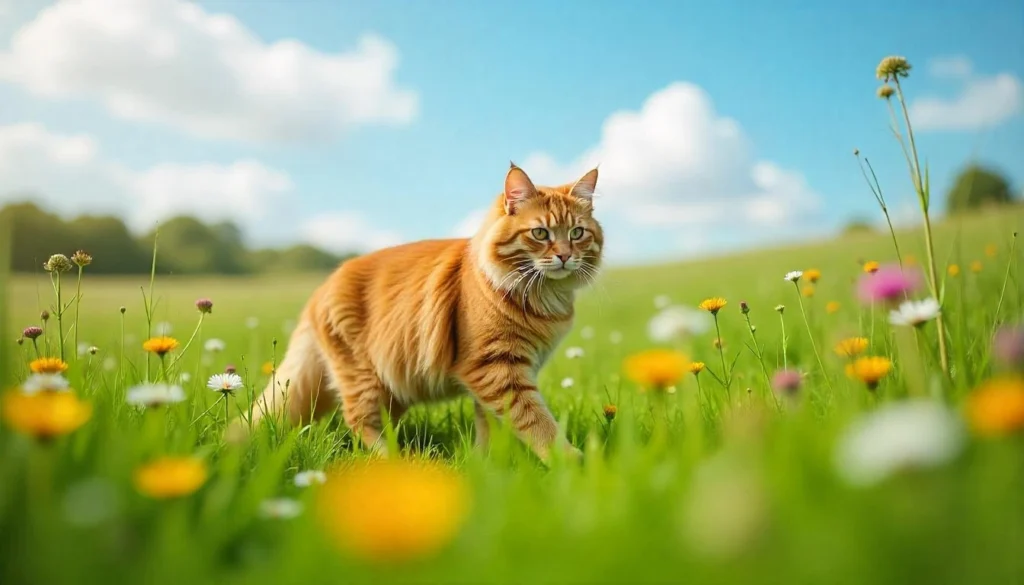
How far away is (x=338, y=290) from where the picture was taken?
12.4 feet

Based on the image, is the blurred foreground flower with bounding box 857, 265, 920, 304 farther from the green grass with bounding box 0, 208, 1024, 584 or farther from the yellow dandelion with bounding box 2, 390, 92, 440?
the yellow dandelion with bounding box 2, 390, 92, 440

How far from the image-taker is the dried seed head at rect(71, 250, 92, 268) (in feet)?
8.43

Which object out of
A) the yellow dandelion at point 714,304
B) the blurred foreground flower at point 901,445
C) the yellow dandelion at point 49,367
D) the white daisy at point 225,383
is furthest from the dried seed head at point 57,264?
the blurred foreground flower at point 901,445

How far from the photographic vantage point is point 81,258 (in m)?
2.59

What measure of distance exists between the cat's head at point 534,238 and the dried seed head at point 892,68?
62.4 inches

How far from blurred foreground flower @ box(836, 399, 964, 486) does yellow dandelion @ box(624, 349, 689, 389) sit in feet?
A: 1.39

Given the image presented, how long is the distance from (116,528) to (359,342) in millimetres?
2433

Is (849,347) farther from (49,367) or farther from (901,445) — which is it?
(49,367)

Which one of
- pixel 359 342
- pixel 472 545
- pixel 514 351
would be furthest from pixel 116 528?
pixel 359 342

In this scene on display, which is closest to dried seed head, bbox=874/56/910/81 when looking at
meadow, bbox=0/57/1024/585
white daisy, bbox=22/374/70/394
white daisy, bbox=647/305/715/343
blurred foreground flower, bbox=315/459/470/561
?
meadow, bbox=0/57/1024/585

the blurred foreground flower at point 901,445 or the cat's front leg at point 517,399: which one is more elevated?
the blurred foreground flower at point 901,445

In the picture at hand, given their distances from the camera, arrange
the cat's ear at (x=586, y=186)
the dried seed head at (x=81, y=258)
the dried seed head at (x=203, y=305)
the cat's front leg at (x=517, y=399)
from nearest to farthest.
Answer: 1. the dried seed head at (x=81, y=258)
2. the dried seed head at (x=203, y=305)
3. the cat's front leg at (x=517, y=399)
4. the cat's ear at (x=586, y=186)

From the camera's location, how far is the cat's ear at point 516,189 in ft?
11.1

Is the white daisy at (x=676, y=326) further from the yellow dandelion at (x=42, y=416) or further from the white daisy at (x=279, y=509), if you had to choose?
the yellow dandelion at (x=42, y=416)
